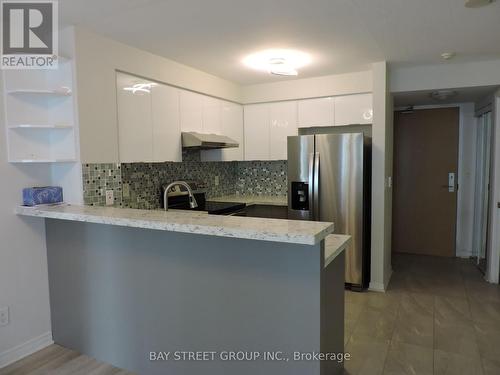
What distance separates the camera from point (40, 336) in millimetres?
2709

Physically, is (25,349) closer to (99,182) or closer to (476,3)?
(99,182)

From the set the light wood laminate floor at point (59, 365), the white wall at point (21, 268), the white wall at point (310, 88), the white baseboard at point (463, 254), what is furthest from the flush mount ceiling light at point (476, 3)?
the white baseboard at point (463, 254)

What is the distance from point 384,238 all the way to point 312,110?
168cm

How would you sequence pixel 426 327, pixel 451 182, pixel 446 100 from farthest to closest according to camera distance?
pixel 451 182, pixel 446 100, pixel 426 327

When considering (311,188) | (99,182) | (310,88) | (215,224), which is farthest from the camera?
(310,88)

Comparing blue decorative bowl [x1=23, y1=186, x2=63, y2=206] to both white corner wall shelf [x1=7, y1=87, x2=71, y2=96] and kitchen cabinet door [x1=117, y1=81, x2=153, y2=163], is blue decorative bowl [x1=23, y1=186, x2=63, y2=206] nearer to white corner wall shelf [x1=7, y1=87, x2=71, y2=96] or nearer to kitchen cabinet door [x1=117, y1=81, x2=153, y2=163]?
kitchen cabinet door [x1=117, y1=81, x2=153, y2=163]

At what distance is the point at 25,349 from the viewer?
2.60 meters

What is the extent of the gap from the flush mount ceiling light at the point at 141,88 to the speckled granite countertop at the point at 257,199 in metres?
1.68

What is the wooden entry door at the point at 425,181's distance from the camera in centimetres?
509

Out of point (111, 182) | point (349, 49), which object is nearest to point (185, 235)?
point (111, 182)

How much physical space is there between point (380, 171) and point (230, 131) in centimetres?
184

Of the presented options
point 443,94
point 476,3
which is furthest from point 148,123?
point 443,94

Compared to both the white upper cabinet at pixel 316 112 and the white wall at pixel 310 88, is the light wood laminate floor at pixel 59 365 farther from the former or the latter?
the white wall at pixel 310 88

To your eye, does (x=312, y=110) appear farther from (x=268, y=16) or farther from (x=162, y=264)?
(x=162, y=264)
